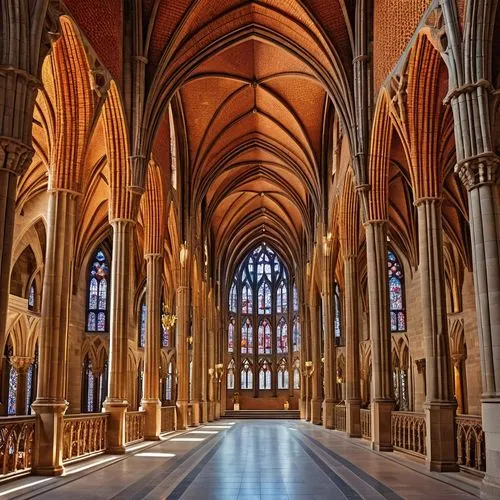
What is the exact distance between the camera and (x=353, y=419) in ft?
73.8

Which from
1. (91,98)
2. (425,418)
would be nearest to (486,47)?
(425,418)

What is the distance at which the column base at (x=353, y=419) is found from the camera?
22.3 meters

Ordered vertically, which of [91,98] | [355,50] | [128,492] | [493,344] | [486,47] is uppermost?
[355,50]

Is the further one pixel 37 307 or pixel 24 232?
pixel 37 307

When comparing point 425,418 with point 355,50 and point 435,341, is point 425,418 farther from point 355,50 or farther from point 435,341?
point 355,50

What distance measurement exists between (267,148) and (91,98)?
18.9 meters

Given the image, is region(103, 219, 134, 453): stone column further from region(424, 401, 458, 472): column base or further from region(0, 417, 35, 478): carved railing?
region(424, 401, 458, 472): column base

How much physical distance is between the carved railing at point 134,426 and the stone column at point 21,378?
11.3m

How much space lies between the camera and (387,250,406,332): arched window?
41219mm

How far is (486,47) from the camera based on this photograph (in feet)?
34.9

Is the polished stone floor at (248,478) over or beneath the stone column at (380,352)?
beneath

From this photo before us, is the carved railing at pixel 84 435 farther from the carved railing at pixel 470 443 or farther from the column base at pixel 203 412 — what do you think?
the column base at pixel 203 412

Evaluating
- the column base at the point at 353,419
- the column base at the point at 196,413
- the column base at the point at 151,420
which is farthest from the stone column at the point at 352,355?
the column base at the point at 196,413

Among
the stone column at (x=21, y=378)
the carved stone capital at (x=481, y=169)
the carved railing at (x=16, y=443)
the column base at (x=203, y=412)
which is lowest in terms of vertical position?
the column base at (x=203, y=412)
